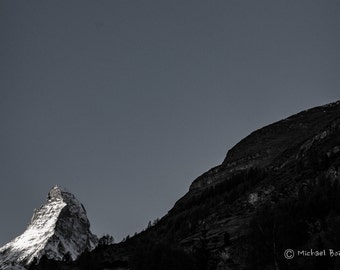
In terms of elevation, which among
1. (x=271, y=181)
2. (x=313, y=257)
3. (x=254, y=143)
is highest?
(x=254, y=143)

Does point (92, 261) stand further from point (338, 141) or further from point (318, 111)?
point (318, 111)

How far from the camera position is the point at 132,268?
7075cm

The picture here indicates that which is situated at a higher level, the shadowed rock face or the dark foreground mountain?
the shadowed rock face

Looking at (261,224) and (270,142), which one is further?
(270,142)

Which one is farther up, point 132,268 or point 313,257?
point 132,268

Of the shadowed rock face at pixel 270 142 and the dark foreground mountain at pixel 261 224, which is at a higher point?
the shadowed rock face at pixel 270 142

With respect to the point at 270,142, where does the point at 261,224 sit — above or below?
below

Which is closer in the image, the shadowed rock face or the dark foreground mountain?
the dark foreground mountain

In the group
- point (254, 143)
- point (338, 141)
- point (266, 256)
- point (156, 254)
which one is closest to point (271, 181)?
point (338, 141)

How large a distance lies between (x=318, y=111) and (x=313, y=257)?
139 metres

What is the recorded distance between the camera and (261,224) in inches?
2195

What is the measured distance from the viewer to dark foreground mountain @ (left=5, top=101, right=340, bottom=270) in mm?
51000

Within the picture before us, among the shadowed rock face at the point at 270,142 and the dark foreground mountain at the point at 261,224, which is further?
the shadowed rock face at the point at 270,142

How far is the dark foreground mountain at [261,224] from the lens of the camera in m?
51.0
